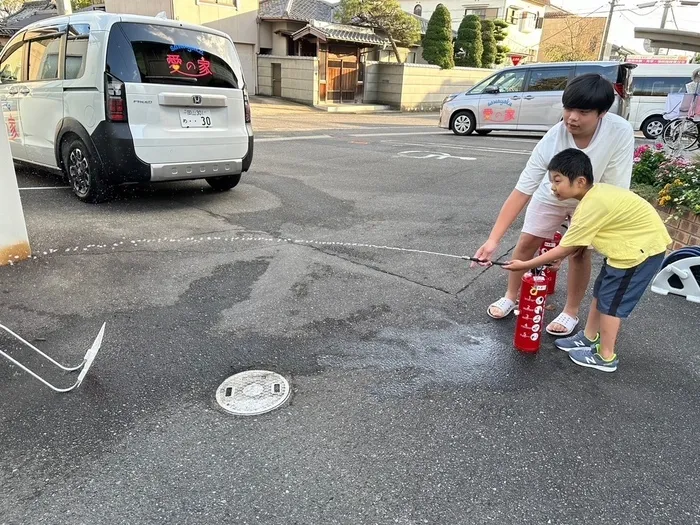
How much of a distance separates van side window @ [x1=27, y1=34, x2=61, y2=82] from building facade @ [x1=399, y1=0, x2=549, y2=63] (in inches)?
1408

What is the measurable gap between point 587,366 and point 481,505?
4.03 ft

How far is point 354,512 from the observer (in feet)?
5.77

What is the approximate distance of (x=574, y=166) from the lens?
2377 millimetres

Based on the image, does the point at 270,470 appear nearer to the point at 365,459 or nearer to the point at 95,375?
the point at 365,459

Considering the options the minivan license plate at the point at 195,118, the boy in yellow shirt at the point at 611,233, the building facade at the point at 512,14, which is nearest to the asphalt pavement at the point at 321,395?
the boy in yellow shirt at the point at 611,233

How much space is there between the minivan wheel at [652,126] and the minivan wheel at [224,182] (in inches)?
508

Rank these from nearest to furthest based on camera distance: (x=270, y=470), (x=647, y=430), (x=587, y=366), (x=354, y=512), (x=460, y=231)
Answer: (x=354, y=512)
(x=270, y=470)
(x=647, y=430)
(x=587, y=366)
(x=460, y=231)

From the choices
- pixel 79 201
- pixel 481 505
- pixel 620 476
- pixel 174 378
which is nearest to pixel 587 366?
pixel 620 476

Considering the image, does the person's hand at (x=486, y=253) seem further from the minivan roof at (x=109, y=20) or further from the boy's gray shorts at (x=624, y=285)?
the minivan roof at (x=109, y=20)

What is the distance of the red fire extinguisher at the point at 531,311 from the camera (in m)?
2.67

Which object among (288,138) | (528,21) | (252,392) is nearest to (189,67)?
(252,392)

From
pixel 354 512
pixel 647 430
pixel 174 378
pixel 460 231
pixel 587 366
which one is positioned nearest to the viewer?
pixel 354 512

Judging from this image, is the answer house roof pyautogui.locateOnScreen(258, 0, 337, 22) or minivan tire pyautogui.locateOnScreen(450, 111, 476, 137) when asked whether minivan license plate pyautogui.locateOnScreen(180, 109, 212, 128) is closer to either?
minivan tire pyautogui.locateOnScreen(450, 111, 476, 137)

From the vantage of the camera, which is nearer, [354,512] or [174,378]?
[354,512]
